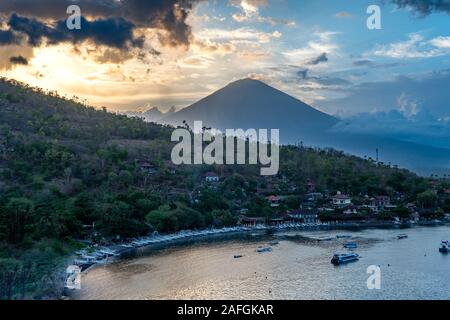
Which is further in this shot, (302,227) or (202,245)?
(302,227)

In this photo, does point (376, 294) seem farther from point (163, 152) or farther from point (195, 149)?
point (195, 149)

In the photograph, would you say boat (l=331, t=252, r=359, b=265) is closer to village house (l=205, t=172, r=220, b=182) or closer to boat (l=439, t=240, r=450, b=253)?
boat (l=439, t=240, r=450, b=253)

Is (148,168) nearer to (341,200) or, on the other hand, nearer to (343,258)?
(341,200)

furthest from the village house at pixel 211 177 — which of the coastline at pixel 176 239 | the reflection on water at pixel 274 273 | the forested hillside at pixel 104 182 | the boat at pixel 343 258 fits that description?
the boat at pixel 343 258

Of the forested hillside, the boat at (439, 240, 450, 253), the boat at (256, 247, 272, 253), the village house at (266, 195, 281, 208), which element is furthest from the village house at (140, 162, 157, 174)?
the boat at (439, 240, 450, 253)

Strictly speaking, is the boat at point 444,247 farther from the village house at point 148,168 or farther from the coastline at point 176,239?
the village house at point 148,168
